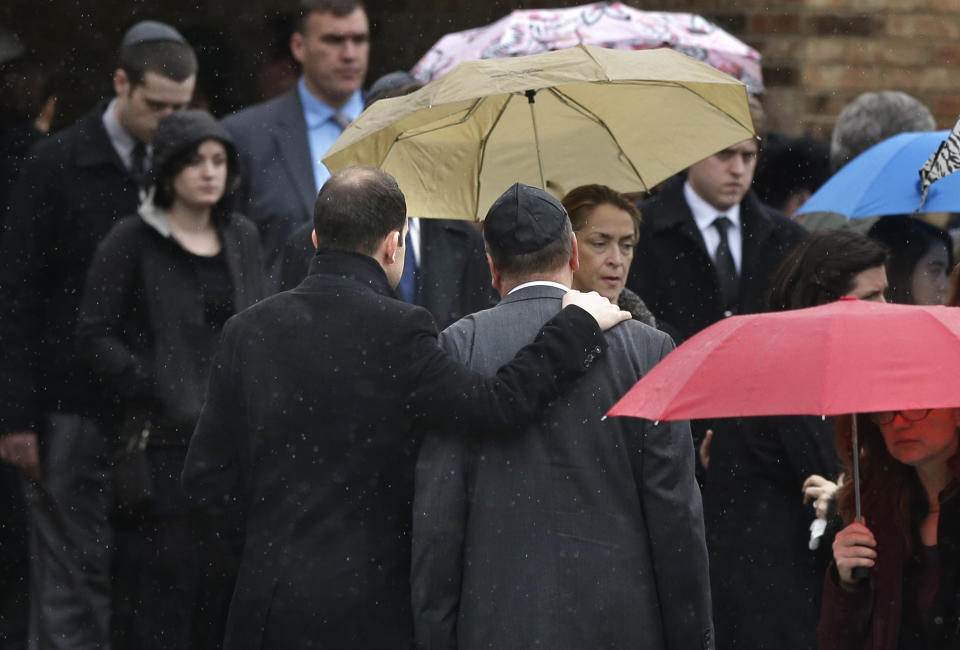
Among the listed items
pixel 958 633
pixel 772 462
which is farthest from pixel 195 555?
pixel 958 633

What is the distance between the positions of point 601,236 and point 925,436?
1.79 meters

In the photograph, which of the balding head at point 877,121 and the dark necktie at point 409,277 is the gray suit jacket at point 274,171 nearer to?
the dark necktie at point 409,277

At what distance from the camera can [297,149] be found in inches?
A: 304

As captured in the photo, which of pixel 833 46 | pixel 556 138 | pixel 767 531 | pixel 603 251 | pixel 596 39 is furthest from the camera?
pixel 833 46

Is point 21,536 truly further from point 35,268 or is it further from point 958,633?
point 958,633

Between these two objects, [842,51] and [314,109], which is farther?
[842,51]

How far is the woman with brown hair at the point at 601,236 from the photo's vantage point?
233 inches

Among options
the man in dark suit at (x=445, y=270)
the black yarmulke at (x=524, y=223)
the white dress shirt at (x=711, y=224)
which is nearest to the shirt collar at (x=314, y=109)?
the man in dark suit at (x=445, y=270)

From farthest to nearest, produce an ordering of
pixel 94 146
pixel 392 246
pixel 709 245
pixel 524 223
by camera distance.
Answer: pixel 709 245 → pixel 94 146 → pixel 392 246 → pixel 524 223

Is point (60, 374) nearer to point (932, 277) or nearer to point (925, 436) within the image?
point (932, 277)

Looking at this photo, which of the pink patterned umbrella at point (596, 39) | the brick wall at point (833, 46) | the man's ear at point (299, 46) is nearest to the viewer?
the man's ear at point (299, 46)

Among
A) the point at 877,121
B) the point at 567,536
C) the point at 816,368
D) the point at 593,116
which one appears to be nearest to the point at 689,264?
the point at 877,121

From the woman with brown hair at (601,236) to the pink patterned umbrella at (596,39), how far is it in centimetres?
268

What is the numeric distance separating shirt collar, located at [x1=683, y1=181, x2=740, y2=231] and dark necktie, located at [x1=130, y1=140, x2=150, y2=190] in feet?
7.50
